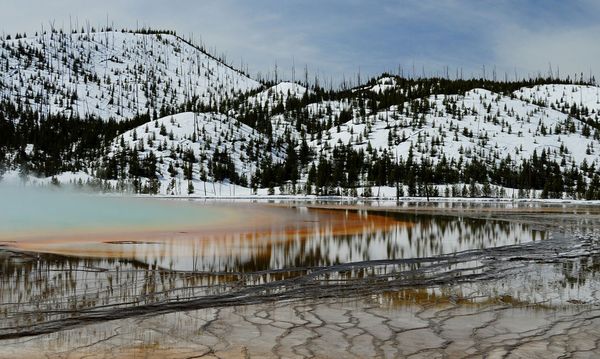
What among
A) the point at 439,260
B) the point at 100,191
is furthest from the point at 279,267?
the point at 100,191

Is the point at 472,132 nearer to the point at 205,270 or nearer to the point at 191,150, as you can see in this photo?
the point at 191,150

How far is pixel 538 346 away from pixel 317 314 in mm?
3464

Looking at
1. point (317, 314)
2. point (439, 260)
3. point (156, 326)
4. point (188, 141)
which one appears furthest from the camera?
point (188, 141)

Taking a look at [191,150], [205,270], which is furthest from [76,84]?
[205,270]

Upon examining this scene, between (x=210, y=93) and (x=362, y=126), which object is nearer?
(x=362, y=126)

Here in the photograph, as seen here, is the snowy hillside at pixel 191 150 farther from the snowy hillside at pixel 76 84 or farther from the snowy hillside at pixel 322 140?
the snowy hillside at pixel 76 84

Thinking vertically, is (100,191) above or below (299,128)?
below

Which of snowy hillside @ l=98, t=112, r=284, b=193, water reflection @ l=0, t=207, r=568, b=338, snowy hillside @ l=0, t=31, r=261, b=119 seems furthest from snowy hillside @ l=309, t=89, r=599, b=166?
water reflection @ l=0, t=207, r=568, b=338

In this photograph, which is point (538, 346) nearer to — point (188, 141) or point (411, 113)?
point (188, 141)

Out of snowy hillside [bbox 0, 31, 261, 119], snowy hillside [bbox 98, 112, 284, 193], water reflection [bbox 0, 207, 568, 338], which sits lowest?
water reflection [bbox 0, 207, 568, 338]

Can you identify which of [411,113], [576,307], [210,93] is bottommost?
[576,307]

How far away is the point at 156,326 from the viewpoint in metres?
8.31

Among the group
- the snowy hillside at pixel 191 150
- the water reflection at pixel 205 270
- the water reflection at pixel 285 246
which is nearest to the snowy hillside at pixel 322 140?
the snowy hillside at pixel 191 150

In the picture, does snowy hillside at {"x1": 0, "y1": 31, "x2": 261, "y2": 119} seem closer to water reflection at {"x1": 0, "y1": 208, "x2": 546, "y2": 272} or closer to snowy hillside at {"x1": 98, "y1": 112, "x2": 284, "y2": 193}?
snowy hillside at {"x1": 98, "y1": 112, "x2": 284, "y2": 193}
